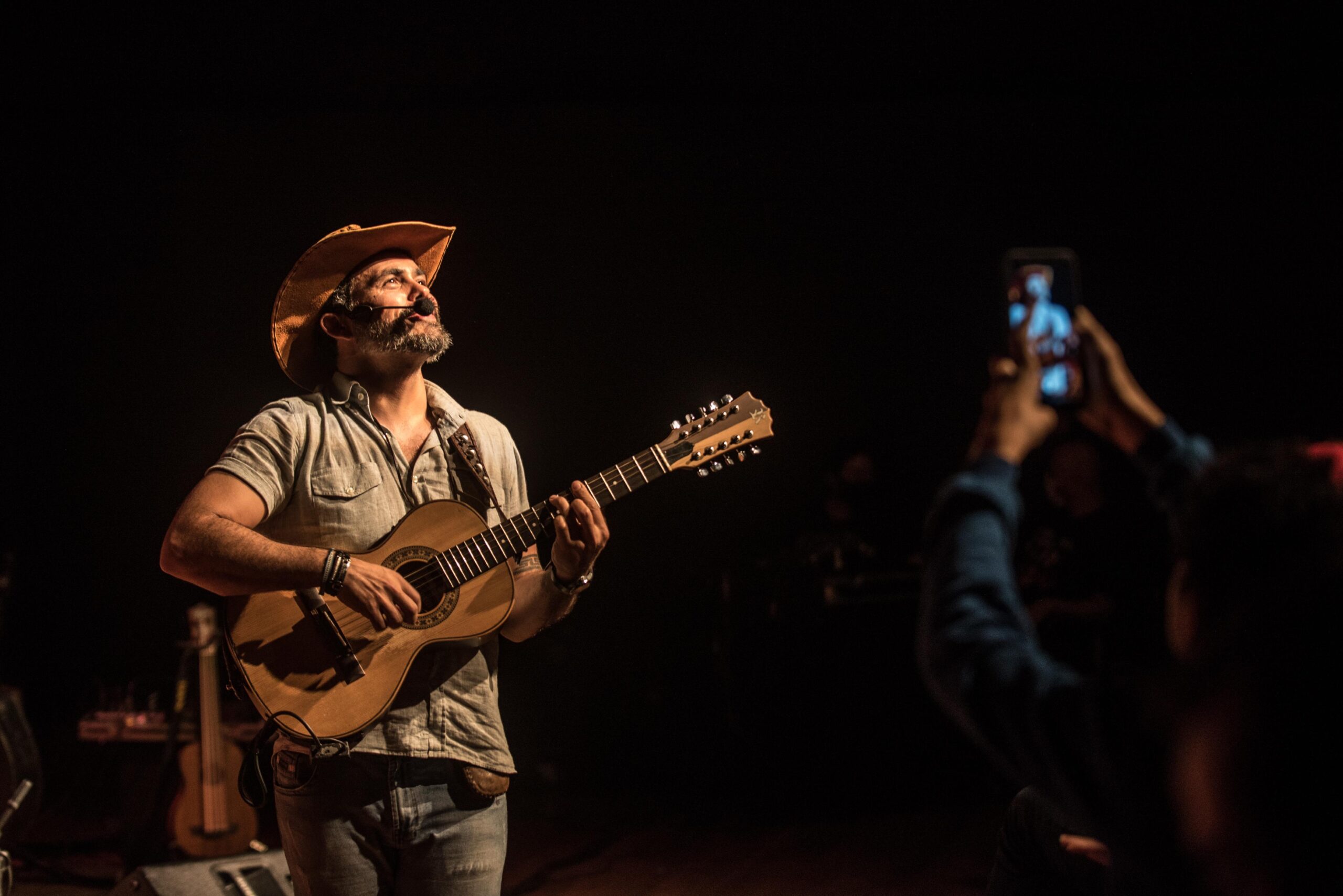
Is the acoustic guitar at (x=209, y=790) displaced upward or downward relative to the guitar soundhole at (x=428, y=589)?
downward

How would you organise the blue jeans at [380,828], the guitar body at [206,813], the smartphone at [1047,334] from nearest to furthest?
the smartphone at [1047,334] < the blue jeans at [380,828] < the guitar body at [206,813]

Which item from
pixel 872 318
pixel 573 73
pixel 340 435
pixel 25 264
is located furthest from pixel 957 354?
pixel 25 264

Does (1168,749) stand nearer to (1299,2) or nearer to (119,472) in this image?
(1299,2)

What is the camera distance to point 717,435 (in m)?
2.54

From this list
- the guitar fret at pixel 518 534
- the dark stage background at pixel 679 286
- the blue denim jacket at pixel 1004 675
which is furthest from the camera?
the dark stage background at pixel 679 286

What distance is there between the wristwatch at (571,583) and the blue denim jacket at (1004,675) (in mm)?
1240

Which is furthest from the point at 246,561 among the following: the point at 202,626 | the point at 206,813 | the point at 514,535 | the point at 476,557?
the point at 206,813

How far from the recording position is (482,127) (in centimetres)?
614

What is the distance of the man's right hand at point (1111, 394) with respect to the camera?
110 centimetres

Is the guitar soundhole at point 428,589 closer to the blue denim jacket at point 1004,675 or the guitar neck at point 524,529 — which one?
the guitar neck at point 524,529

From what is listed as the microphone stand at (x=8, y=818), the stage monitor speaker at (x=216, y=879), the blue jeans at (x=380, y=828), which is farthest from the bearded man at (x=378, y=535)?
the microphone stand at (x=8, y=818)

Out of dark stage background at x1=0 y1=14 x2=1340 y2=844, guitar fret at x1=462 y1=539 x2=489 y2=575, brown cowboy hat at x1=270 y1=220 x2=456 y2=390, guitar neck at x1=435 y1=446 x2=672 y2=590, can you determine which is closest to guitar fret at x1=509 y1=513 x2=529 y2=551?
guitar neck at x1=435 y1=446 x2=672 y2=590

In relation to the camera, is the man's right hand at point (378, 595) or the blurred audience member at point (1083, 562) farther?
the blurred audience member at point (1083, 562)

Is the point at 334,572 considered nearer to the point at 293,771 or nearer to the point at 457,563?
the point at 457,563
